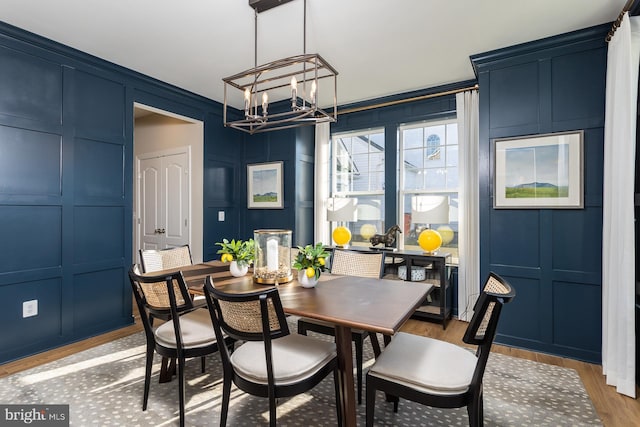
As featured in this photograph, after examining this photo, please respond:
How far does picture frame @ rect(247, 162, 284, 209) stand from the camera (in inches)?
181

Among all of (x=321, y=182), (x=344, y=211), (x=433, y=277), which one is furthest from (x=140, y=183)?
(x=433, y=277)

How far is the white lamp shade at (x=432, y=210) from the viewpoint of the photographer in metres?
3.51

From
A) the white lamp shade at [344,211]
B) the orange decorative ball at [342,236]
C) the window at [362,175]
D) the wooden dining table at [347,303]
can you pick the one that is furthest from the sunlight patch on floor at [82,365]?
the window at [362,175]

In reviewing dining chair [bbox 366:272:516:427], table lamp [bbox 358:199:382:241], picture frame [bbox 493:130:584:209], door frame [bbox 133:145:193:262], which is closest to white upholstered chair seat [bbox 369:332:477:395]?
dining chair [bbox 366:272:516:427]

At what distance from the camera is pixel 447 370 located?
61.5 inches

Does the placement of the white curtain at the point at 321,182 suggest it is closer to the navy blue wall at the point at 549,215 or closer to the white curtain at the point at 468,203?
the white curtain at the point at 468,203

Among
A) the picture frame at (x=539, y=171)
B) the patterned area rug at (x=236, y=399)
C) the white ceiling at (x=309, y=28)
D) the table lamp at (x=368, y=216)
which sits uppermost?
the white ceiling at (x=309, y=28)

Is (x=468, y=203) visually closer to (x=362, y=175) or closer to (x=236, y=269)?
(x=362, y=175)

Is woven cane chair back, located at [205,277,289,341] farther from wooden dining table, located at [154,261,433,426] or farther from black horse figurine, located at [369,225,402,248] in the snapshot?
black horse figurine, located at [369,225,402,248]

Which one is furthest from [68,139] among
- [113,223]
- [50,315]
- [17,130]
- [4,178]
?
[50,315]

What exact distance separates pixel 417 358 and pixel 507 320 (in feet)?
5.91

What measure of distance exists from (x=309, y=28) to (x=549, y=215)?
8.24 ft

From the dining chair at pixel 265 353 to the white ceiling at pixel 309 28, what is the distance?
202cm

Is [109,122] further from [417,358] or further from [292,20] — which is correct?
[417,358]
